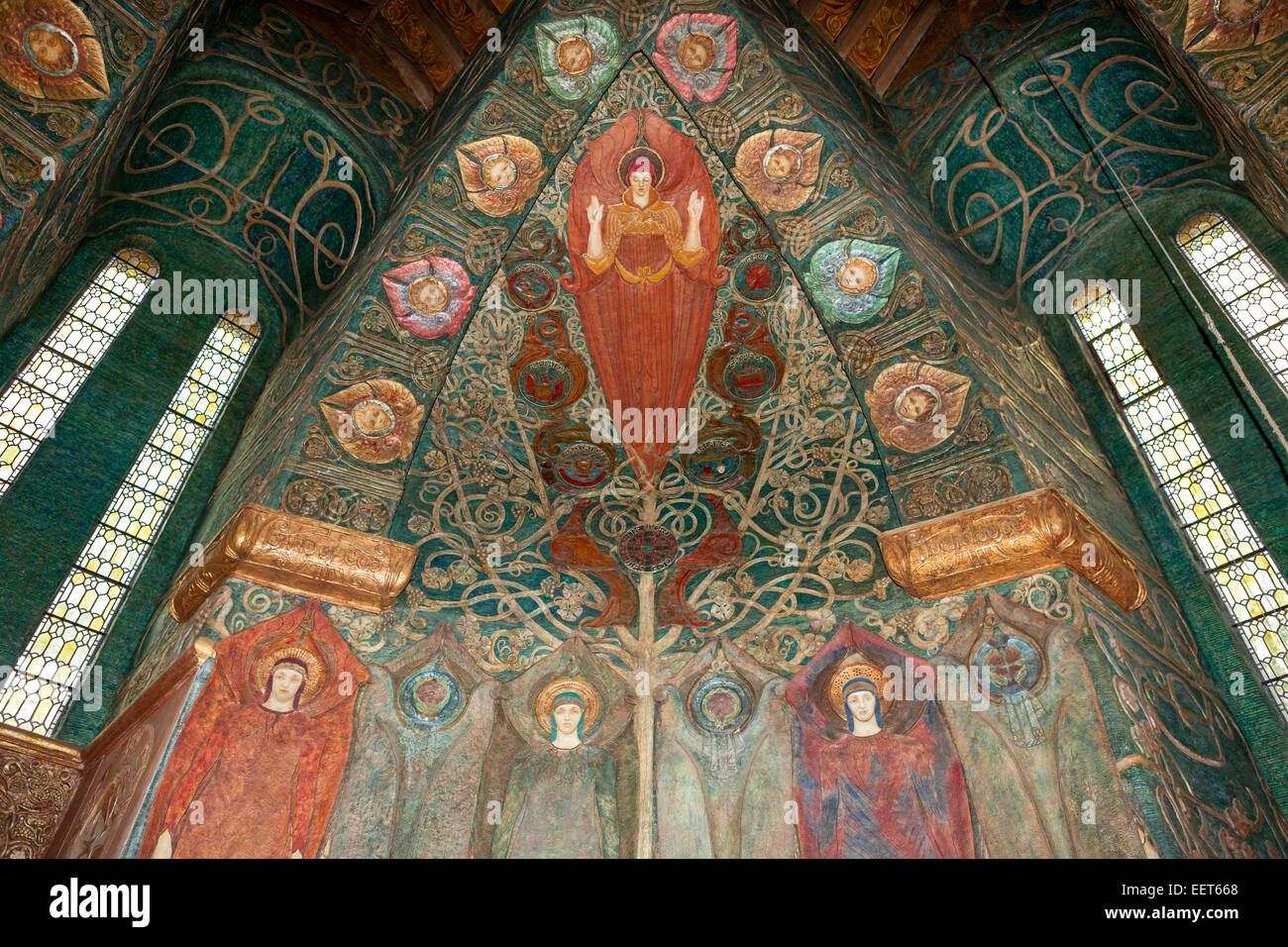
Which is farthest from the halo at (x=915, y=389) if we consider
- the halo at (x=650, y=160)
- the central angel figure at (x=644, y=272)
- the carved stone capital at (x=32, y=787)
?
the carved stone capital at (x=32, y=787)

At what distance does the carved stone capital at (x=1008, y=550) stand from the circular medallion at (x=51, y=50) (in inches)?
282

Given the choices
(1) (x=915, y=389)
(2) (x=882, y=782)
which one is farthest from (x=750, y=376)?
(2) (x=882, y=782)

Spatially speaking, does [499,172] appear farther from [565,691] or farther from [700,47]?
[565,691]

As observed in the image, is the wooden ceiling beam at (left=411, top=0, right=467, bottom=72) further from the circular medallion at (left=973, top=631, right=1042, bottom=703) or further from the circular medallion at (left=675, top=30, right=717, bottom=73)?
the circular medallion at (left=973, top=631, right=1042, bottom=703)

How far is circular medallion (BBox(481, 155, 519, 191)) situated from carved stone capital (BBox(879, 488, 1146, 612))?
15.0 ft

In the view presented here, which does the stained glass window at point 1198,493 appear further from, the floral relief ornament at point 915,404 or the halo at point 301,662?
the halo at point 301,662

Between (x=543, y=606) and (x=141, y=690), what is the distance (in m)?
3.24

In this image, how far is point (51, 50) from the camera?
25.3ft

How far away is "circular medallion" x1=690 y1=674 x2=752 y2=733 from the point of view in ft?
29.2

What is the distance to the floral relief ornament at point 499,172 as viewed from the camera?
9.80 metres

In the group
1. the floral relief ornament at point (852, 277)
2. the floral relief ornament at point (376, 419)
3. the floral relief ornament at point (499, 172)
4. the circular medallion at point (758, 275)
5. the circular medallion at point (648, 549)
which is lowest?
the circular medallion at point (648, 549)

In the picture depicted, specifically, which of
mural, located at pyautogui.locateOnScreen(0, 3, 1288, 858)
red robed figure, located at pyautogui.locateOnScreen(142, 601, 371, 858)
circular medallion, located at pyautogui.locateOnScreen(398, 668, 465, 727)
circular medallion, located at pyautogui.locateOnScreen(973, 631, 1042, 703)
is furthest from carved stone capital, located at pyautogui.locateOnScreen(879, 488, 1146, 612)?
red robed figure, located at pyautogui.locateOnScreen(142, 601, 371, 858)

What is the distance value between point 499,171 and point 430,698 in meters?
4.67

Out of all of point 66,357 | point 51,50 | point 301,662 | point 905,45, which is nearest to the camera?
point 51,50
